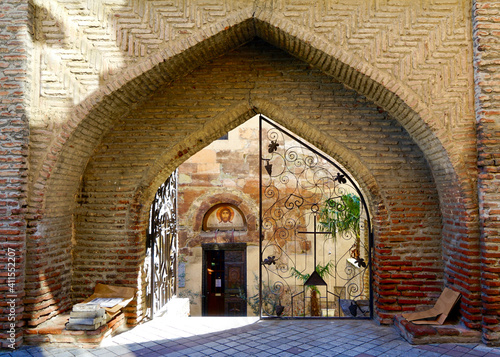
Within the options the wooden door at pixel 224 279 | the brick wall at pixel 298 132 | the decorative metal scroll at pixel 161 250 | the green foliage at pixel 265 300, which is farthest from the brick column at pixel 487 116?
the wooden door at pixel 224 279

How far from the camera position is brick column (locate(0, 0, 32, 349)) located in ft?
12.0

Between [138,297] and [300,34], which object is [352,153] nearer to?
[300,34]

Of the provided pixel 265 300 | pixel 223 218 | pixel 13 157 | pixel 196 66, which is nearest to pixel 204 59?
pixel 196 66

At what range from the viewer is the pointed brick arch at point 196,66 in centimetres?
378

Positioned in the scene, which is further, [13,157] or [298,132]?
[298,132]

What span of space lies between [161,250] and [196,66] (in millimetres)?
2674

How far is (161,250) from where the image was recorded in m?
5.50

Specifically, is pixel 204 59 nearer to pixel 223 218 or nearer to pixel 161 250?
pixel 161 250

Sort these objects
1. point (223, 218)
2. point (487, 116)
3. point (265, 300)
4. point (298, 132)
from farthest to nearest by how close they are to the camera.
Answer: point (223, 218)
point (265, 300)
point (298, 132)
point (487, 116)

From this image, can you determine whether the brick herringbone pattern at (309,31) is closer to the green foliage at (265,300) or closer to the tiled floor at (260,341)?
the tiled floor at (260,341)

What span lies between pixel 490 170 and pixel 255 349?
292 cm

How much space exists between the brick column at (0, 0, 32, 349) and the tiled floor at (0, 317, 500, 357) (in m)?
0.53

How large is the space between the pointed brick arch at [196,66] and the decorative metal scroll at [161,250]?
3.42ft

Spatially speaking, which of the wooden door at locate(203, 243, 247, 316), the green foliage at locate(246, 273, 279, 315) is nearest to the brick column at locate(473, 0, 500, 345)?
the green foliage at locate(246, 273, 279, 315)
